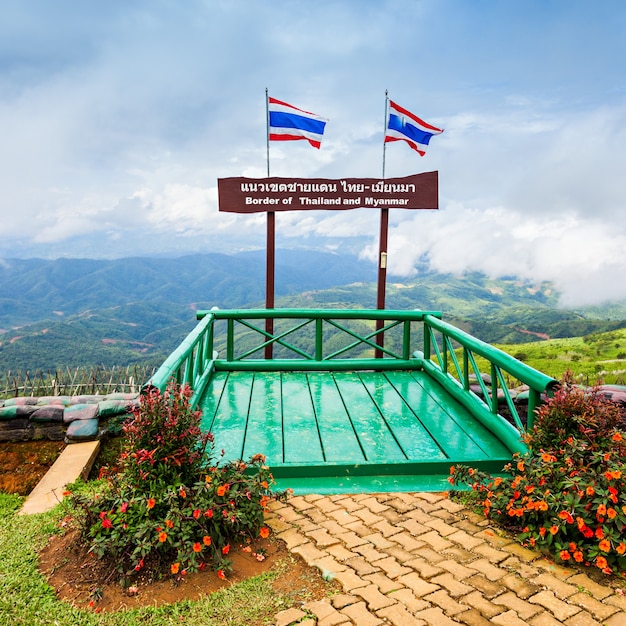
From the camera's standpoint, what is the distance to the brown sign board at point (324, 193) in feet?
25.7

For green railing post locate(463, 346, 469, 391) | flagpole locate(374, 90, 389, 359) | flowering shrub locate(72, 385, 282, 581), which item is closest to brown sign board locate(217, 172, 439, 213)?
flagpole locate(374, 90, 389, 359)

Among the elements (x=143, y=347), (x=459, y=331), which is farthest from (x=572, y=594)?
(x=143, y=347)

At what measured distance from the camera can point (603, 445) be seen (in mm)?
3777

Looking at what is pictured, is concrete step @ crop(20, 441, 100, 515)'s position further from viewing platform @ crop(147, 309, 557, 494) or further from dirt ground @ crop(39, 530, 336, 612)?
viewing platform @ crop(147, 309, 557, 494)

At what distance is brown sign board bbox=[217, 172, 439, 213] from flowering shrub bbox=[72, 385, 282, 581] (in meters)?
4.63

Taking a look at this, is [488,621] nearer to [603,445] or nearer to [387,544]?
[387,544]

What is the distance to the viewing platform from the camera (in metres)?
4.63

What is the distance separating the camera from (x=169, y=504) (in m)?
3.41

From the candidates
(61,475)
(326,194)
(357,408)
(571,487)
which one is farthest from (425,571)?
(326,194)

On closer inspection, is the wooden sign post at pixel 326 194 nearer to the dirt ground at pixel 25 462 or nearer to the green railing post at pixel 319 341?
the green railing post at pixel 319 341

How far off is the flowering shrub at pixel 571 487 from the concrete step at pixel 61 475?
141 inches

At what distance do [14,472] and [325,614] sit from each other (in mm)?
4002

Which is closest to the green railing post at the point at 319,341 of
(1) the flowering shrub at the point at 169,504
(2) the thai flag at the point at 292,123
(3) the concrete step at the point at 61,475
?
(2) the thai flag at the point at 292,123

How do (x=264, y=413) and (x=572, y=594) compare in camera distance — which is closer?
(x=572, y=594)
